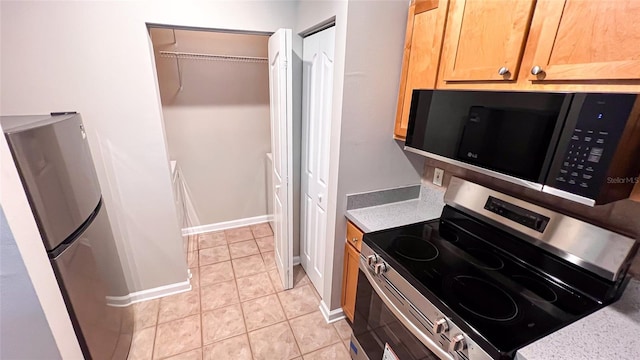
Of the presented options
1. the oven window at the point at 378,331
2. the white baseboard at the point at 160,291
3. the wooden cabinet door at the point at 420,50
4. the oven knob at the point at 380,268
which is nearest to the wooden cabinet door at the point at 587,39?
the wooden cabinet door at the point at 420,50

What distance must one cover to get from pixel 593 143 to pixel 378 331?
113cm

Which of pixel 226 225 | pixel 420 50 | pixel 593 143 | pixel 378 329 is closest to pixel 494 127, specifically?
pixel 593 143

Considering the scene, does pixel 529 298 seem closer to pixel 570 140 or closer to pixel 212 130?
pixel 570 140

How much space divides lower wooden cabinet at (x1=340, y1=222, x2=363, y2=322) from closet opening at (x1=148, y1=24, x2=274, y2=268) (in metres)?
1.06

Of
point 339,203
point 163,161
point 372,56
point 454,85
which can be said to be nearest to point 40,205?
point 163,161

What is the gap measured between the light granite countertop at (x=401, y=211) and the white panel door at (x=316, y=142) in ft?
0.97

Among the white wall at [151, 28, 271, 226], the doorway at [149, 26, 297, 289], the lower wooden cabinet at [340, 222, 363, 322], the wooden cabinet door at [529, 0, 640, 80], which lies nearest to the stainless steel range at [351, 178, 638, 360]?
the lower wooden cabinet at [340, 222, 363, 322]

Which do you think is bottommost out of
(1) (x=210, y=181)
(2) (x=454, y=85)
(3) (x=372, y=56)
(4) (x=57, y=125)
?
(1) (x=210, y=181)

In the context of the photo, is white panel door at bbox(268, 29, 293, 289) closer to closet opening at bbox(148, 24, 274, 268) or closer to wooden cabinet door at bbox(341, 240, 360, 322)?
wooden cabinet door at bbox(341, 240, 360, 322)

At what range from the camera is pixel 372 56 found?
1437 mm

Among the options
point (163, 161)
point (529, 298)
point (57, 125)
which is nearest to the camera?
point (529, 298)

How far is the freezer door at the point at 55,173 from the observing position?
1.00 metres

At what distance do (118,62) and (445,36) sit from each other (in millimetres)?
1773

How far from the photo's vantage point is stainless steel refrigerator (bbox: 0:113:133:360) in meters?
1.03
